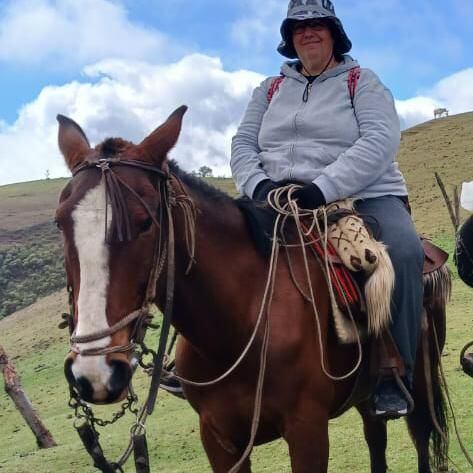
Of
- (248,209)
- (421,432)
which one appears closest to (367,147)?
(248,209)

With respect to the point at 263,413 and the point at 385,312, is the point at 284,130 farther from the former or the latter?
the point at 263,413

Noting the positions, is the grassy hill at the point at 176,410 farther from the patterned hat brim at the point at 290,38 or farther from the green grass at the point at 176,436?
the patterned hat brim at the point at 290,38

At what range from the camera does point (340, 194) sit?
3721mm

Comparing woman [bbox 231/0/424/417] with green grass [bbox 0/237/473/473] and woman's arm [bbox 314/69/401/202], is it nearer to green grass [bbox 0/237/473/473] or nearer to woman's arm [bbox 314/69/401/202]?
woman's arm [bbox 314/69/401/202]

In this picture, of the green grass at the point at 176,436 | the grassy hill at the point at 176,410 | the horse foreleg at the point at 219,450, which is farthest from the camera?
the grassy hill at the point at 176,410

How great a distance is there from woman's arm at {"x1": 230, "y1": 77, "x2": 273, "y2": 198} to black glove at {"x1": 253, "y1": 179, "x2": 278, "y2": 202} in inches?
0.8

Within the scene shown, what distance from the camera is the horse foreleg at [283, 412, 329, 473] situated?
3.24m

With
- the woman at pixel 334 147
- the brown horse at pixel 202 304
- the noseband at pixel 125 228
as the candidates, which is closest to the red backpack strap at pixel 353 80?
the woman at pixel 334 147

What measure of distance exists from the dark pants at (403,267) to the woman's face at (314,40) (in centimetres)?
96

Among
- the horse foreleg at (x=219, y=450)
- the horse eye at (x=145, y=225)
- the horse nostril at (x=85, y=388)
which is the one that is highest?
the horse eye at (x=145, y=225)

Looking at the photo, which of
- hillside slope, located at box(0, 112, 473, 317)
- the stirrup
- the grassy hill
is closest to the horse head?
the stirrup

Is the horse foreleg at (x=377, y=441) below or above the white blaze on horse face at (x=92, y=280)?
below

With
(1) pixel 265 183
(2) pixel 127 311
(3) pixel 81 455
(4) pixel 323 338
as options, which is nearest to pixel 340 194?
(1) pixel 265 183

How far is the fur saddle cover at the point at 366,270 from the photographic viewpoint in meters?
3.53
